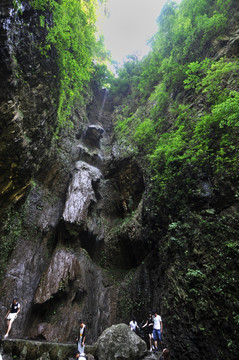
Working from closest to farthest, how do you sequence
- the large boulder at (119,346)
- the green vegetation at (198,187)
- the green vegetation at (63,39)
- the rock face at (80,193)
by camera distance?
the green vegetation at (198,187)
the large boulder at (119,346)
the green vegetation at (63,39)
the rock face at (80,193)

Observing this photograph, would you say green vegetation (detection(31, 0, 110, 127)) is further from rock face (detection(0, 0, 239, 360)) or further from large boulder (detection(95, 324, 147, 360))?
large boulder (detection(95, 324, 147, 360))

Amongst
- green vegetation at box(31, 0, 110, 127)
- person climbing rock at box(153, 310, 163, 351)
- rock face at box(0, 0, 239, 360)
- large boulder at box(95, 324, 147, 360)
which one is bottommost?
large boulder at box(95, 324, 147, 360)

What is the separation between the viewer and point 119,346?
19.3ft

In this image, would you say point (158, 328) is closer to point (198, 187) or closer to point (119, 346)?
point (119, 346)

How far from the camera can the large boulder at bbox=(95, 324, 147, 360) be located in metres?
5.71

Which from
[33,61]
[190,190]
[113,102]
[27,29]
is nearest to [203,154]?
[190,190]

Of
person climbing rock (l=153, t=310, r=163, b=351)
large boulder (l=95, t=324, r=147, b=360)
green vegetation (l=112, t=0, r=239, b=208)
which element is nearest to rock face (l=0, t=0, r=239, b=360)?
large boulder (l=95, t=324, r=147, b=360)

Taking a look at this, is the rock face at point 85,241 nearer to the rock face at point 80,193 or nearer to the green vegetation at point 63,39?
the rock face at point 80,193

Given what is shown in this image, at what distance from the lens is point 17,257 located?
9.35 m

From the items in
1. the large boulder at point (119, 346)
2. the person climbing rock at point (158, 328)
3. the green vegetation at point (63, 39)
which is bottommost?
the large boulder at point (119, 346)

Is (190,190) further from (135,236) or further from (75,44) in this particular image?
(75,44)

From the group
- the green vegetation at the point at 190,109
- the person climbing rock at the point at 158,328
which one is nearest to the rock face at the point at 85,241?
the person climbing rock at the point at 158,328

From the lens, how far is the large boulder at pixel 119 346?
571 centimetres

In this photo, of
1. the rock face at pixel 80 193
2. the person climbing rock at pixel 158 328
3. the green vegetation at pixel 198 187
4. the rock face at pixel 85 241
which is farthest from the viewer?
the rock face at pixel 80 193
